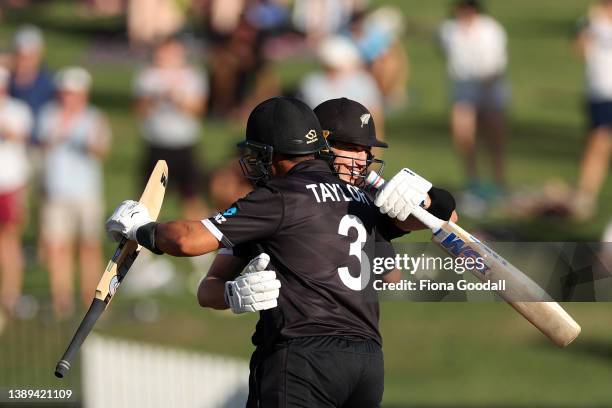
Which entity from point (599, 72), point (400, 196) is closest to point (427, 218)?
point (400, 196)

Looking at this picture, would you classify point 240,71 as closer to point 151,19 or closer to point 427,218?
point 151,19

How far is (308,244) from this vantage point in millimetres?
5949

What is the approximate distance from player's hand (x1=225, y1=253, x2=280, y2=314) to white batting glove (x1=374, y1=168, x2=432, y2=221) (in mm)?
541

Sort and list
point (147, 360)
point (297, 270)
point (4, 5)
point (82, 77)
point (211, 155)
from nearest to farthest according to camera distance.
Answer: point (297, 270) < point (147, 360) < point (82, 77) < point (211, 155) < point (4, 5)

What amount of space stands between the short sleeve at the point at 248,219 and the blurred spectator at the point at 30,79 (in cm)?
885

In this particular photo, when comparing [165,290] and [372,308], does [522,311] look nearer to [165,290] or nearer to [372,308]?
[372,308]

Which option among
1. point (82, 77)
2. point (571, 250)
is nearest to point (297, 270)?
point (571, 250)

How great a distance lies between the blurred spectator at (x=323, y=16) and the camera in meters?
24.1

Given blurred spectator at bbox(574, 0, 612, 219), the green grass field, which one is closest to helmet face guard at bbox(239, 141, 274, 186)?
the green grass field

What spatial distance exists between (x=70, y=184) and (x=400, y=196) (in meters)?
7.98

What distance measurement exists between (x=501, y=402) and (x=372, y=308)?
213 inches

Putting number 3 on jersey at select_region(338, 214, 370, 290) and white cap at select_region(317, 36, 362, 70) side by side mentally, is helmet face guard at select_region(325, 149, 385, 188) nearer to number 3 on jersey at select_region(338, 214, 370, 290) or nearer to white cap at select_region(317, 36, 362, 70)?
number 3 on jersey at select_region(338, 214, 370, 290)

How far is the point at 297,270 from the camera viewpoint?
5.96 m

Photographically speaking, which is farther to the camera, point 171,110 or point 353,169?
point 171,110
